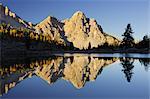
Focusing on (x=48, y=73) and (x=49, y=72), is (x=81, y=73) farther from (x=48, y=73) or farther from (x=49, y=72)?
(x=49, y=72)

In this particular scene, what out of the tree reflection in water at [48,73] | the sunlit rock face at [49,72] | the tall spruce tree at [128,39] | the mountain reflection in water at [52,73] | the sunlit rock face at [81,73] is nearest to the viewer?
the tree reflection in water at [48,73]

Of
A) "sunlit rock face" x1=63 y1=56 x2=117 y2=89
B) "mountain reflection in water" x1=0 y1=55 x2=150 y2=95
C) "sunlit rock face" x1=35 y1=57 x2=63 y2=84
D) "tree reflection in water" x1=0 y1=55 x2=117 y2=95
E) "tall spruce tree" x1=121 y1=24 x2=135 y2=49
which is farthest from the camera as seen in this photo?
"tall spruce tree" x1=121 y1=24 x2=135 y2=49

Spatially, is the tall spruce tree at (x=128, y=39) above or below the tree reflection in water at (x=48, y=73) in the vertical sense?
above

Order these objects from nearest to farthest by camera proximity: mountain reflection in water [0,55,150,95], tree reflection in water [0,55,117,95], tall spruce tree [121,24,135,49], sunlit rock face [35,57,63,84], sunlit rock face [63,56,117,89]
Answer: tree reflection in water [0,55,117,95] < mountain reflection in water [0,55,150,95] < sunlit rock face [63,56,117,89] < sunlit rock face [35,57,63,84] < tall spruce tree [121,24,135,49]

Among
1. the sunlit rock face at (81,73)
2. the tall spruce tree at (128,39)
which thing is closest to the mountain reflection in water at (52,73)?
the sunlit rock face at (81,73)

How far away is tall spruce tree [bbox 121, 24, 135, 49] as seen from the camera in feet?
370

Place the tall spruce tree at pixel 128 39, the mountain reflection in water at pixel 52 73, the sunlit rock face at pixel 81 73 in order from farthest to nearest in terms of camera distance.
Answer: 1. the tall spruce tree at pixel 128 39
2. the sunlit rock face at pixel 81 73
3. the mountain reflection in water at pixel 52 73

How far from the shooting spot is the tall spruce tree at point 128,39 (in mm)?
112625

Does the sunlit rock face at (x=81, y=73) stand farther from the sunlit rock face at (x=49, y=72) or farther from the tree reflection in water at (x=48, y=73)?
the sunlit rock face at (x=49, y=72)

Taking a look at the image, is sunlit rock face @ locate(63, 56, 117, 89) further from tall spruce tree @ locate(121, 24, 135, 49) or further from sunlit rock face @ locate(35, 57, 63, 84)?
tall spruce tree @ locate(121, 24, 135, 49)

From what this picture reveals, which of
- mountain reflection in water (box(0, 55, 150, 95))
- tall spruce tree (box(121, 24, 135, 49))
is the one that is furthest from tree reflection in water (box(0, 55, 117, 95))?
tall spruce tree (box(121, 24, 135, 49))

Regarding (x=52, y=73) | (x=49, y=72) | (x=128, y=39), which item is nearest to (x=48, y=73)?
(x=52, y=73)

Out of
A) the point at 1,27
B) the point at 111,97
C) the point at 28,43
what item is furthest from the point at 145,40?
the point at 111,97

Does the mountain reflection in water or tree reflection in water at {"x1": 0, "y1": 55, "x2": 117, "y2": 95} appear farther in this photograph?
the mountain reflection in water
